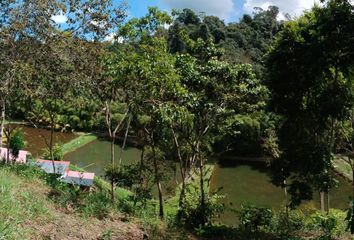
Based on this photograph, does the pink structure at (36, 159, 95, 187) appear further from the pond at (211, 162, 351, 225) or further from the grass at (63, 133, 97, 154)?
the grass at (63, 133, 97, 154)

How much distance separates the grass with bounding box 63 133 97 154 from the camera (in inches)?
1191

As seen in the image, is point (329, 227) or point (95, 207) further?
point (329, 227)

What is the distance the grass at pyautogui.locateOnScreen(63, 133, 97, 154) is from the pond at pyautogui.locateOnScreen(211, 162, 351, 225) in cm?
1053

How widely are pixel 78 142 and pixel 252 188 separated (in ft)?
47.5

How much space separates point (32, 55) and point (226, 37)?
4552cm

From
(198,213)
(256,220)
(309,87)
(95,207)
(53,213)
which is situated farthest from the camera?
(198,213)

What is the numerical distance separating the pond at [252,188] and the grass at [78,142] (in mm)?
10526

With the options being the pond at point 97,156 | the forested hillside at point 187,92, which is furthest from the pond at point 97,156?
the forested hillside at point 187,92

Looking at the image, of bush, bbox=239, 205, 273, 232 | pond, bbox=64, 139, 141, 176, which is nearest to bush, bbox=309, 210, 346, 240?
bush, bbox=239, 205, 273, 232

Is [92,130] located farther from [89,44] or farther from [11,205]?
[11,205]

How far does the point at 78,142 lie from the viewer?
32.2 m

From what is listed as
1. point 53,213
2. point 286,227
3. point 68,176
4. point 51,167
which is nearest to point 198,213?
point 286,227

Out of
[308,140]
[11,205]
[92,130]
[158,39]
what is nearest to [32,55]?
[158,39]

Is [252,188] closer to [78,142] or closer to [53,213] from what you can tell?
[78,142]
